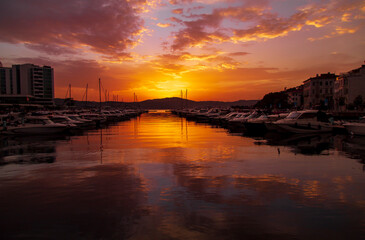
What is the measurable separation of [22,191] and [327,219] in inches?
392

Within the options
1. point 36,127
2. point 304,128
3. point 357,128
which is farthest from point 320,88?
point 36,127

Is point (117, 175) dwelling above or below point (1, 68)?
below

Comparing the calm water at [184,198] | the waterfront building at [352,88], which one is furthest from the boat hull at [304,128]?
the waterfront building at [352,88]

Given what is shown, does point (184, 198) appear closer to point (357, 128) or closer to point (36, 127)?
point (357, 128)

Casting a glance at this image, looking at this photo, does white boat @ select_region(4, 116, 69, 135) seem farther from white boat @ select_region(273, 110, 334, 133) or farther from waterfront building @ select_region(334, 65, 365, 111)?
waterfront building @ select_region(334, 65, 365, 111)

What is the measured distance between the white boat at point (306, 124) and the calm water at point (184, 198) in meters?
13.2

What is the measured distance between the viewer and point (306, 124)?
95.0ft

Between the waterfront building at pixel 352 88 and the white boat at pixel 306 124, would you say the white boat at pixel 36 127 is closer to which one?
A: the white boat at pixel 306 124

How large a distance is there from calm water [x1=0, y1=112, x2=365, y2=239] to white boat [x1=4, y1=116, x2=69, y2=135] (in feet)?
53.2

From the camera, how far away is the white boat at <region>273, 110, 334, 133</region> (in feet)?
94.9

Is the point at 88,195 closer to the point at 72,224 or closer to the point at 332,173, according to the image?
the point at 72,224

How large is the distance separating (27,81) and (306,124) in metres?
181

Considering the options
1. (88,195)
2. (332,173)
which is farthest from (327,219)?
(88,195)

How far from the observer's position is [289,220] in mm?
7242
